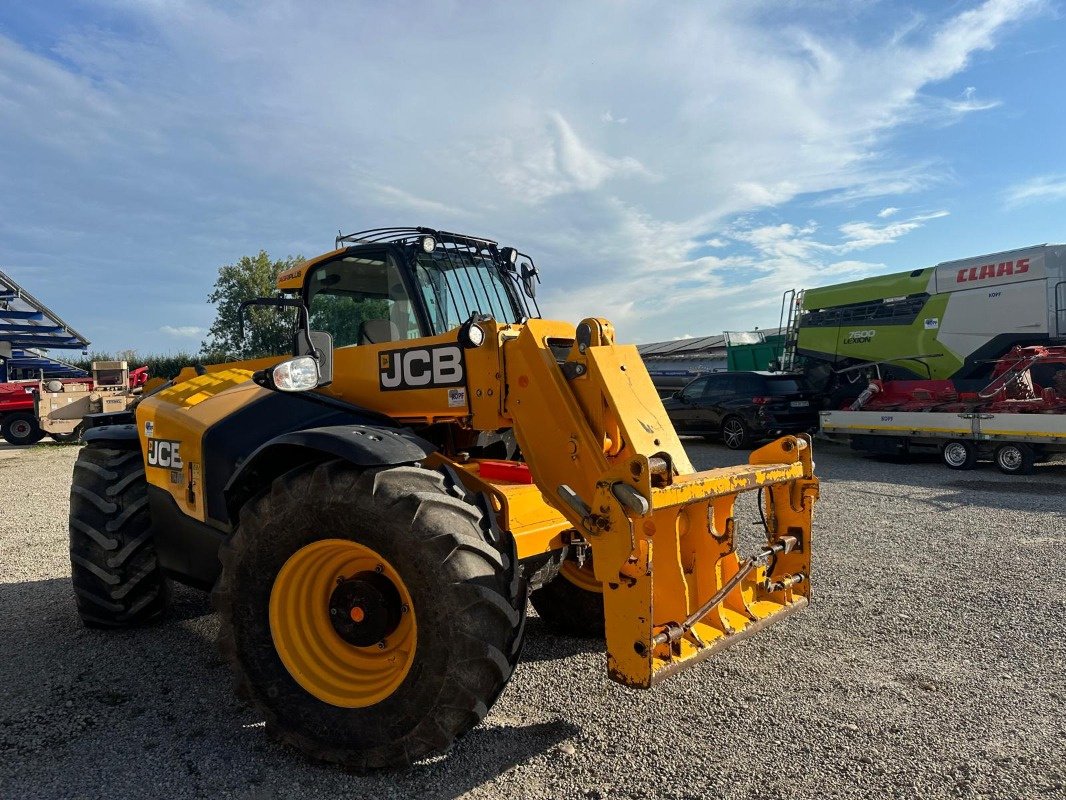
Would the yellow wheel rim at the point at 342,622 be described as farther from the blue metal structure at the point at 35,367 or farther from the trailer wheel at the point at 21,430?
the blue metal structure at the point at 35,367

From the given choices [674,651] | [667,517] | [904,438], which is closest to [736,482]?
[667,517]

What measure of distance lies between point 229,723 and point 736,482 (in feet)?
8.51

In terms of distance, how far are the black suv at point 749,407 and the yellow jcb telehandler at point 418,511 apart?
10482 mm

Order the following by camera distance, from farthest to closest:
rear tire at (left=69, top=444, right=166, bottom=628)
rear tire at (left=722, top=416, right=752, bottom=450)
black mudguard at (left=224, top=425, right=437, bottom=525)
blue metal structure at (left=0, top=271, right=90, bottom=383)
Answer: blue metal structure at (left=0, top=271, right=90, bottom=383)
rear tire at (left=722, top=416, right=752, bottom=450)
rear tire at (left=69, top=444, right=166, bottom=628)
black mudguard at (left=224, top=425, right=437, bottom=525)

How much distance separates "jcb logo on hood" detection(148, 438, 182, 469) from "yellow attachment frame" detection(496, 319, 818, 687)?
6.56 ft

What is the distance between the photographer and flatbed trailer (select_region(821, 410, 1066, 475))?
34.4 feet

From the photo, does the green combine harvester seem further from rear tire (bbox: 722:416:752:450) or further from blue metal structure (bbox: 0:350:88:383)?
blue metal structure (bbox: 0:350:88:383)

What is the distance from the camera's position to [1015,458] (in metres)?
10.8

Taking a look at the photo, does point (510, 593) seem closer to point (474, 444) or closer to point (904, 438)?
point (474, 444)

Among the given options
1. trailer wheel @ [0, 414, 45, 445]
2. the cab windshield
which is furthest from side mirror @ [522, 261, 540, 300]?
trailer wheel @ [0, 414, 45, 445]

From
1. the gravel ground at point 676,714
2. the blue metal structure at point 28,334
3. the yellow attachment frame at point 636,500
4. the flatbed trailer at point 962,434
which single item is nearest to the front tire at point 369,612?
the gravel ground at point 676,714

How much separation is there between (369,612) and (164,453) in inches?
77.8

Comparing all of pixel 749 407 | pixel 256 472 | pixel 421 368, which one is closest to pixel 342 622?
pixel 256 472

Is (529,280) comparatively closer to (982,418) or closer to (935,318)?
(982,418)
